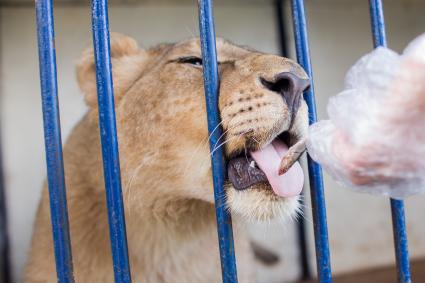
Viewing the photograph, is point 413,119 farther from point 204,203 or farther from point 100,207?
point 100,207

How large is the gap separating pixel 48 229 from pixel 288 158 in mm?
1404

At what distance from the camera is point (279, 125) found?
4.75 feet

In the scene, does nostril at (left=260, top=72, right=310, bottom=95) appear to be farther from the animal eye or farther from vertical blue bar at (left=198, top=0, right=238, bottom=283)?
the animal eye

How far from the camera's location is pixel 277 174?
1426mm

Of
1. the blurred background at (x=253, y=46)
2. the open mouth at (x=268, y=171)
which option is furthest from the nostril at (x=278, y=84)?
the blurred background at (x=253, y=46)

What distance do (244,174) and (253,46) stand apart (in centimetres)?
327

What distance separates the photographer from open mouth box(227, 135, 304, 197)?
1439 millimetres

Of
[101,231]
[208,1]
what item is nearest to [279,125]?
[208,1]

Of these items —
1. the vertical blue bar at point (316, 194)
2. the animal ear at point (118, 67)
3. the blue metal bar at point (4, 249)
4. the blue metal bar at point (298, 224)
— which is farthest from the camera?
the blue metal bar at point (298, 224)

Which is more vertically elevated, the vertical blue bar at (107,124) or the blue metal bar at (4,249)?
the vertical blue bar at (107,124)

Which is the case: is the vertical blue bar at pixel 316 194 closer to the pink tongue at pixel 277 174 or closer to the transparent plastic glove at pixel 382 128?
the pink tongue at pixel 277 174

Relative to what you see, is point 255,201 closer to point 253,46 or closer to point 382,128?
point 382,128

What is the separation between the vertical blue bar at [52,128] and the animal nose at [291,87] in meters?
0.57

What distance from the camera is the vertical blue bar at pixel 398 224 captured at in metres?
1.56
